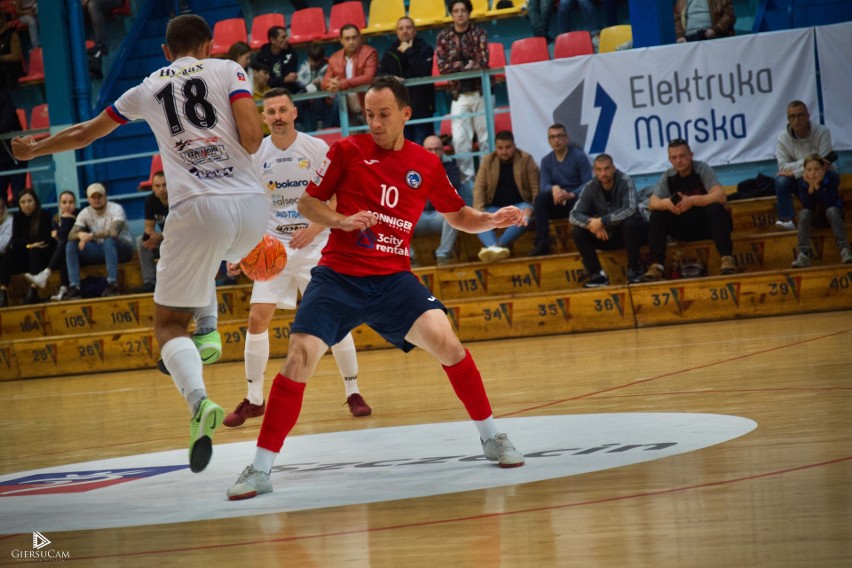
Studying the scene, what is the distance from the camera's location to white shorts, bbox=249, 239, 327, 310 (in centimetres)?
764

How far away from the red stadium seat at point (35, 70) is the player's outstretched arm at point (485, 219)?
14.6 m

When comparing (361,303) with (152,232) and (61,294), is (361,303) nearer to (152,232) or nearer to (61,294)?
(152,232)

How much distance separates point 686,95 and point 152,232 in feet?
22.1

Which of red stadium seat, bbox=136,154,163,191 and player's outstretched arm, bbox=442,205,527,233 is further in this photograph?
red stadium seat, bbox=136,154,163,191

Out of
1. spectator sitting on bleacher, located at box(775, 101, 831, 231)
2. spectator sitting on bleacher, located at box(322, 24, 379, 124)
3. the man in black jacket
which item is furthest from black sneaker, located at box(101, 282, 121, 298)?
spectator sitting on bleacher, located at box(775, 101, 831, 231)

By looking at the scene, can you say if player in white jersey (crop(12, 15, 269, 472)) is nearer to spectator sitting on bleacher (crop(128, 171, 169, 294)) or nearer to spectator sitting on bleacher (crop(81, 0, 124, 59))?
spectator sitting on bleacher (crop(128, 171, 169, 294))

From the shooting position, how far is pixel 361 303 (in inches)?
194

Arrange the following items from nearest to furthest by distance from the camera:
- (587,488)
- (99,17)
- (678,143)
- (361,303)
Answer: (587,488), (361,303), (678,143), (99,17)

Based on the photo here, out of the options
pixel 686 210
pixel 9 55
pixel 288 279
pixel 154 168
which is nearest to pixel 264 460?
pixel 288 279

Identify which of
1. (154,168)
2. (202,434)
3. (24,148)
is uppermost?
(154,168)

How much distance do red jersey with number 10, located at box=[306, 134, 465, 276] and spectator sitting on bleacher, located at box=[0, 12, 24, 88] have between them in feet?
48.1

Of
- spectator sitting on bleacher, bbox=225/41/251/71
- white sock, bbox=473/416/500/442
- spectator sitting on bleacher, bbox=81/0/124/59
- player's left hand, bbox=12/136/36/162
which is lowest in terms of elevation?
white sock, bbox=473/416/500/442

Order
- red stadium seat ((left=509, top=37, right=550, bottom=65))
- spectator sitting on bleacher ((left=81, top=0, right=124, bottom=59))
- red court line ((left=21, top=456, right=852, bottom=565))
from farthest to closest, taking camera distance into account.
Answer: spectator sitting on bleacher ((left=81, top=0, right=124, bottom=59)), red stadium seat ((left=509, top=37, right=550, bottom=65)), red court line ((left=21, top=456, right=852, bottom=565))

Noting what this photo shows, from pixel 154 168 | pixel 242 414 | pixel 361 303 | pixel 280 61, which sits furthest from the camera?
pixel 154 168
